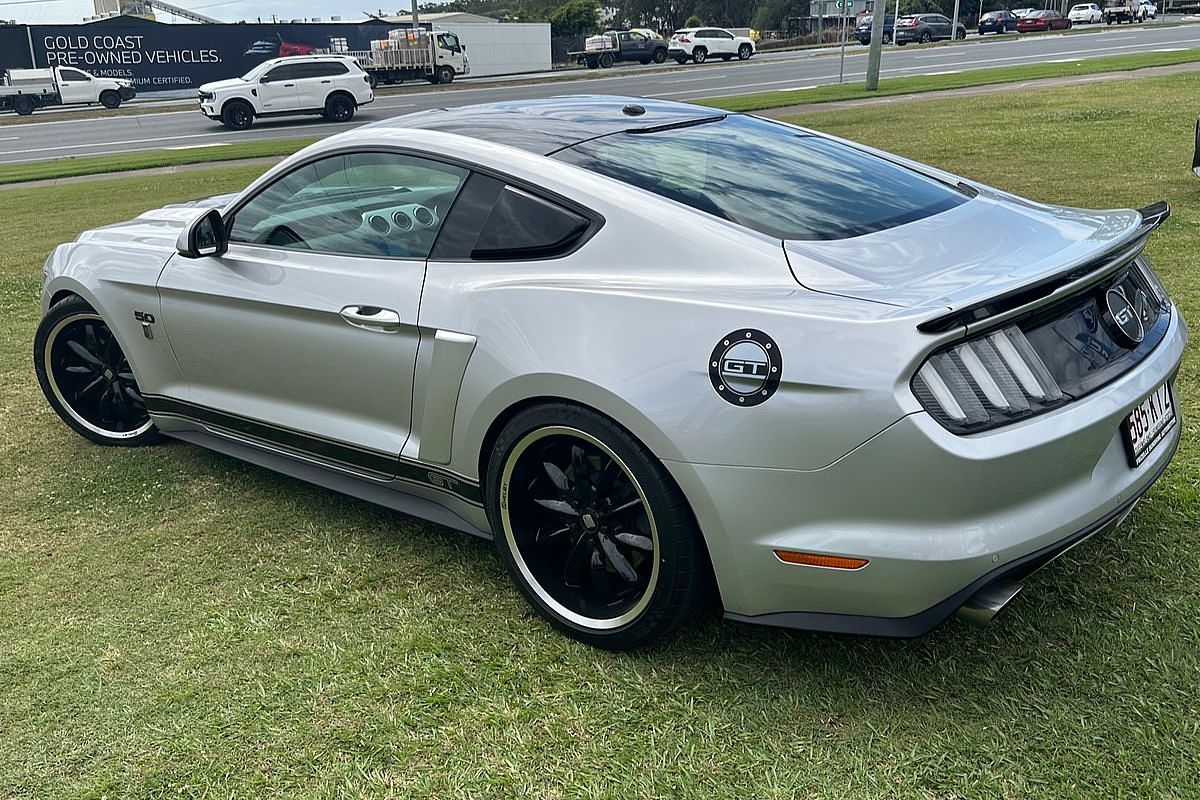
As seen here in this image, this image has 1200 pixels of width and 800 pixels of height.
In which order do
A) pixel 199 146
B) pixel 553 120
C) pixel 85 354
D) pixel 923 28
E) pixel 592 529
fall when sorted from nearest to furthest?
1. pixel 592 529
2. pixel 553 120
3. pixel 85 354
4. pixel 199 146
5. pixel 923 28

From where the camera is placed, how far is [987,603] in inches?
90.9

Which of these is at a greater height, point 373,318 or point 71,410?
point 373,318

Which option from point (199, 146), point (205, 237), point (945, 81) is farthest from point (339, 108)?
point (205, 237)

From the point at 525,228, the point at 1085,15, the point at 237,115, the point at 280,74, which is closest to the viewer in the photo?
the point at 525,228

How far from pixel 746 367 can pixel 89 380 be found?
11.2ft

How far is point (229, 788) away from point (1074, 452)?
84.4 inches

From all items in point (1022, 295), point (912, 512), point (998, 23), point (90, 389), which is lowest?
point (90, 389)

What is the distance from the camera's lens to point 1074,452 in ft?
7.69

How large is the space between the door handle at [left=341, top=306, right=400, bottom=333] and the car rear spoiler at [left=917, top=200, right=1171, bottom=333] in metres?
1.58

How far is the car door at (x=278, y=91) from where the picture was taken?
25.4m

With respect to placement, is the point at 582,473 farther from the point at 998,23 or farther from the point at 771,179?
the point at 998,23

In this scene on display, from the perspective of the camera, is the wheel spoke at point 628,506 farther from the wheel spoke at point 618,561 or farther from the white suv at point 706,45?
the white suv at point 706,45

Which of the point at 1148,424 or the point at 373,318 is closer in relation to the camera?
the point at 1148,424

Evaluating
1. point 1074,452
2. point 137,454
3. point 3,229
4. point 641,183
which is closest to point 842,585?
point 1074,452
